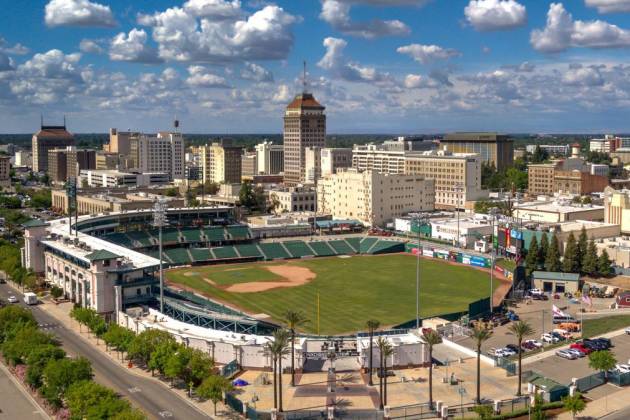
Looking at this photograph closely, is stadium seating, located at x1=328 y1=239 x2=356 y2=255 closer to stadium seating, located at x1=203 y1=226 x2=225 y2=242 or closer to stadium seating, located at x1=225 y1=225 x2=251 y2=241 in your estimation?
stadium seating, located at x1=225 y1=225 x2=251 y2=241

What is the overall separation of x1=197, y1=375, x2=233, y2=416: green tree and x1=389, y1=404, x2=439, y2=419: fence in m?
12.4

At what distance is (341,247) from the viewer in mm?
137125

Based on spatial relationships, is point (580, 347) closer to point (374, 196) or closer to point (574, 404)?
point (574, 404)

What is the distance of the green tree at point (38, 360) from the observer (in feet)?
187

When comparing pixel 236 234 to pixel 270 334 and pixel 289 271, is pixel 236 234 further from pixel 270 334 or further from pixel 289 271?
pixel 270 334

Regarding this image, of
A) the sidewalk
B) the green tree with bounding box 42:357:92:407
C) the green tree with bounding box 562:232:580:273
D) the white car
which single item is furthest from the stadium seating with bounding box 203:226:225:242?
the green tree with bounding box 42:357:92:407

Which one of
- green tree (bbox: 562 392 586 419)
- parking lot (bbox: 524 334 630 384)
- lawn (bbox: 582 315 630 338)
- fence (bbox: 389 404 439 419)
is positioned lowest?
parking lot (bbox: 524 334 630 384)

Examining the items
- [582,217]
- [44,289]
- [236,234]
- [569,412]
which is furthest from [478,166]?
[569,412]

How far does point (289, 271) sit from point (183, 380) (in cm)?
5865

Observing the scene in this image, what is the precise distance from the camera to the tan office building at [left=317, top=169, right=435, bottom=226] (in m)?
159

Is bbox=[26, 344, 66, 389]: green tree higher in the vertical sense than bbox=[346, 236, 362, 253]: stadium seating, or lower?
higher

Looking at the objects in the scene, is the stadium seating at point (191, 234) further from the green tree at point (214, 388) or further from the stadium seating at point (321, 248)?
the green tree at point (214, 388)

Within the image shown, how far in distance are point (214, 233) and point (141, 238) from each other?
47.2 ft

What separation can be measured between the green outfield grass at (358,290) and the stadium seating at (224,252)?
467 cm
